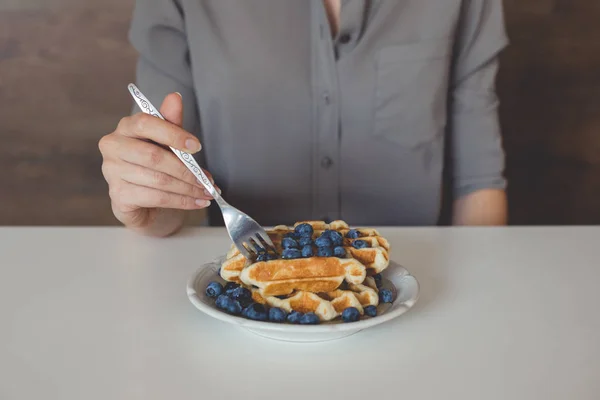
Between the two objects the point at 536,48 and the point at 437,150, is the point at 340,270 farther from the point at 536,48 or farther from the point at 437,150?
the point at 536,48

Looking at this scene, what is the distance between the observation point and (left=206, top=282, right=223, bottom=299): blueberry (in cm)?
72

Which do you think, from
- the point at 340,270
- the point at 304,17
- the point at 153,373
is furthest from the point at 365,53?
the point at 153,373

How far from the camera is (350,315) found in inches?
Answer: 25.5

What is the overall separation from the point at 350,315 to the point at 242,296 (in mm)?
109

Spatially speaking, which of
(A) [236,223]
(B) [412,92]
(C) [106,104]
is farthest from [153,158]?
(C) [106,104]

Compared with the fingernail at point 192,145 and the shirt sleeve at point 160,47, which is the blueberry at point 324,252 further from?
the shirt sleeve at point 160,47

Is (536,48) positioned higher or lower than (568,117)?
higher

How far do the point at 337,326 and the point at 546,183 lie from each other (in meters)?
1.55

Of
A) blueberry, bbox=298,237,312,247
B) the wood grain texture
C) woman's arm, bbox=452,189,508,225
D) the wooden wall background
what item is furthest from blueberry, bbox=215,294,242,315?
the wood grain texture

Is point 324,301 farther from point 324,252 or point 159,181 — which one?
point 159,181

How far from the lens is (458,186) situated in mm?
1409

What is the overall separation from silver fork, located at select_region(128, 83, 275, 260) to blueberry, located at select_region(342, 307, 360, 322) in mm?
141

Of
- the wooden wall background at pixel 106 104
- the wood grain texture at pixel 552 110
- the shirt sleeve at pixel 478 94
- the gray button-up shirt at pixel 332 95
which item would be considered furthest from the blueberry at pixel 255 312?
the wood grain texture at pixel 552 110

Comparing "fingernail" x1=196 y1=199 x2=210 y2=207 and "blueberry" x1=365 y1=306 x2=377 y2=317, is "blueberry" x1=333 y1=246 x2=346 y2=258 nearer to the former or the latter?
"blueberry" x1=365 y1=306 x2=377 y2=317
